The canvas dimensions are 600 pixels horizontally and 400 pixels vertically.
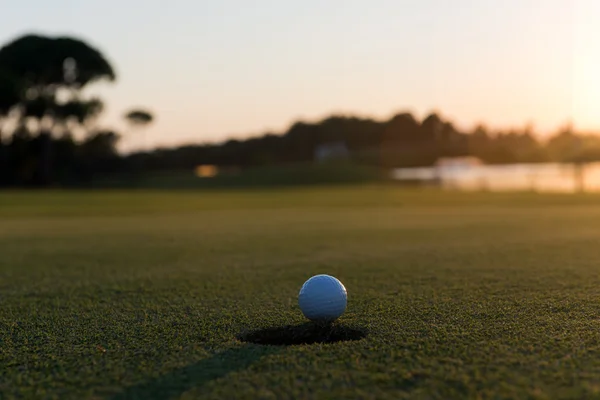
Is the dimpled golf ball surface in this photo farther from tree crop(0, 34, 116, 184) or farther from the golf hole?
tree crop(0, 34, 116, 184)

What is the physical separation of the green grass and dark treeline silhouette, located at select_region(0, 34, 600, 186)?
42.2m

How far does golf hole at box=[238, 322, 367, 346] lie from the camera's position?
13.7ft

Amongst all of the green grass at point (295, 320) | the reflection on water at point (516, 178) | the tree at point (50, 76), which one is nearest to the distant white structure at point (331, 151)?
the reflection on water at point (516, 178)

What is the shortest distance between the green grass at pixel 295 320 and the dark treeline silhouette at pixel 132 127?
138 ft

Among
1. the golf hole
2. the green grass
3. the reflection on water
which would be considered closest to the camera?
the green grass

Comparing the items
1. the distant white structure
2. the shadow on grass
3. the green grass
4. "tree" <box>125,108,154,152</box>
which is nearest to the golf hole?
the green grass

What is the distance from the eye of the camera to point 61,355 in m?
3.91

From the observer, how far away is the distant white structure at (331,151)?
83.2 metres

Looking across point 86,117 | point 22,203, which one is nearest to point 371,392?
point 22,203

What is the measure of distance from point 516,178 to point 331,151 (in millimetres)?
35843

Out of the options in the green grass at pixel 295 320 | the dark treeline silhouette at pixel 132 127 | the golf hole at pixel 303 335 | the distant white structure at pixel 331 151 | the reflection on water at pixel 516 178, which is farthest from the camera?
the distant white structure at pixel 331 151

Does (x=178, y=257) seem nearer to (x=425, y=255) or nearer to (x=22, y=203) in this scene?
(x=425, y=255)

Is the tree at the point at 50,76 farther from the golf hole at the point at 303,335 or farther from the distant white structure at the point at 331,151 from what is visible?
the golf hole at the point at 303,335

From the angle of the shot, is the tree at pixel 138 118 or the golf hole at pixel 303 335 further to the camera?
the tree at pixel 138 118
